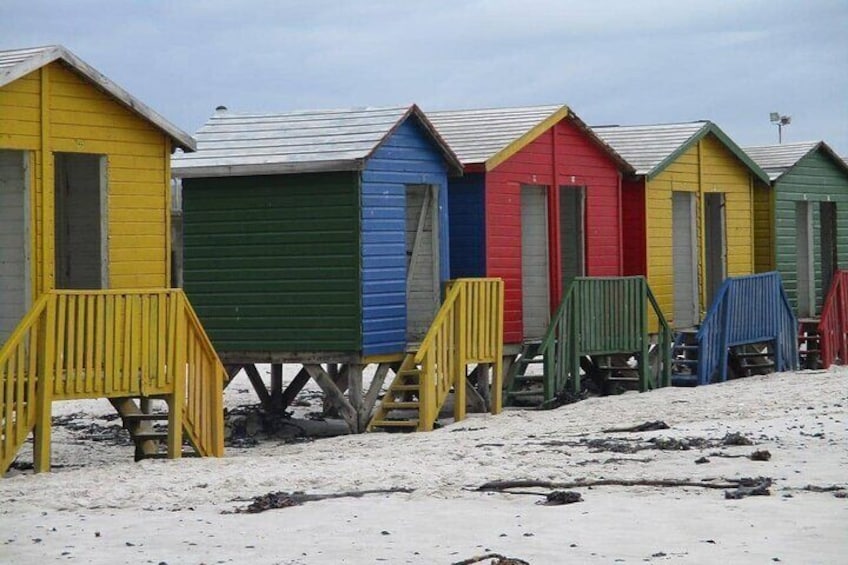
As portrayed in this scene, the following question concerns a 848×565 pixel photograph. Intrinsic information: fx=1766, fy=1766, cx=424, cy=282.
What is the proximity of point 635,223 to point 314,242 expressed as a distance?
655cm

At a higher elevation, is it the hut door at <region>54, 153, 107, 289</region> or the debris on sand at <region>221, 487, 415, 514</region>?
the hut door at <region>54, 153, 107, 289</region>

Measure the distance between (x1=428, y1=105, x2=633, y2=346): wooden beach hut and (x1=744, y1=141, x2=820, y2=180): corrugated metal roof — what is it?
A: 4.71 metres

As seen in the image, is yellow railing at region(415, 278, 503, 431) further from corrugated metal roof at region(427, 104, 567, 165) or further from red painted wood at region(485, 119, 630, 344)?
corrugated metal roof at region(427, 104, 567, 165)

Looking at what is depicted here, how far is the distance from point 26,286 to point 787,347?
14.7m

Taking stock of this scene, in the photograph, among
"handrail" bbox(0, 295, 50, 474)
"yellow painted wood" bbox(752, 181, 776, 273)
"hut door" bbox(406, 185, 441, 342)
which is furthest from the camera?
"yellow painted wood" bbox(752, 181, 776, 273)

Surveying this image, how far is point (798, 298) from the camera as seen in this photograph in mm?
28875

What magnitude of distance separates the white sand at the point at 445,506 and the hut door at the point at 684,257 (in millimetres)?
7909

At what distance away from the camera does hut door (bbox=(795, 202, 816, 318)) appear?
28734mm

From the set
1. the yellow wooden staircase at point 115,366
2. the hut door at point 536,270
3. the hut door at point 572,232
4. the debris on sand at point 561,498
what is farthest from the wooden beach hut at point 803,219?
the debris on sand at point 561,498

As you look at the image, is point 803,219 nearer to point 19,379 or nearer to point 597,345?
point 597,345

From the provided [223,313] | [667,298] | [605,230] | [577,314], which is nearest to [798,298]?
[667,298]

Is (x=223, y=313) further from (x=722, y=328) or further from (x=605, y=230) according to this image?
(x=722, y=328)

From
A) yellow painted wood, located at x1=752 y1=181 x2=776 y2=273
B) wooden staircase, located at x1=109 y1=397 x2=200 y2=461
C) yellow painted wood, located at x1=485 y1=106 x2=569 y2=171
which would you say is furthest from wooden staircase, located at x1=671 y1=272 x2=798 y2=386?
wooden staircase, located at x1=109 y1=397 x2=200 y2=461

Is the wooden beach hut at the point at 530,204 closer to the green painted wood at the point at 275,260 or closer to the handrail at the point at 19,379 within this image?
the green painted wood at the point at 275,260
